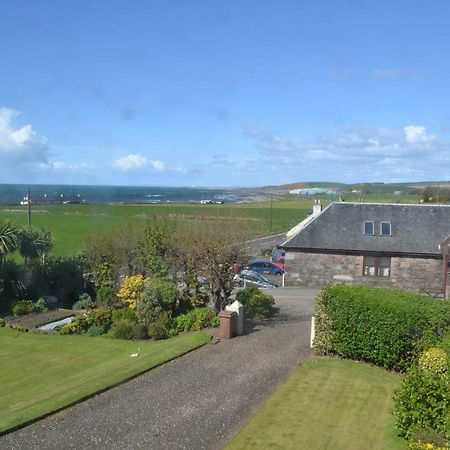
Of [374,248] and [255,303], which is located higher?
[374,248]

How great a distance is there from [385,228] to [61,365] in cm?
2202

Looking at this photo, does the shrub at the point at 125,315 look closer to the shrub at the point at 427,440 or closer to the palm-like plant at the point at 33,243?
the palm-like plant at the point at 33,243

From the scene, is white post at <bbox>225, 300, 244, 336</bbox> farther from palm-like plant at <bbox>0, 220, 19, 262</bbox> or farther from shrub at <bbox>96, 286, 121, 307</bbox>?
palm-like plant at <bbox>0, 220, 19, 262</bbox>

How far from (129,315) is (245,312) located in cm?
536

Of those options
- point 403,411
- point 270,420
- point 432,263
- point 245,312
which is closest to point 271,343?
point 245,312

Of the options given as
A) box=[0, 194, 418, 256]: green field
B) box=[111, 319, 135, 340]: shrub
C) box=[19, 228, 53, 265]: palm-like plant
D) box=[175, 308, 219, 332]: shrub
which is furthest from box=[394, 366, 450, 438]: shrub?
box=[19, 228, 53, 265]: palm-like plant

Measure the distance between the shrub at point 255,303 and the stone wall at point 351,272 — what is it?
923 cm

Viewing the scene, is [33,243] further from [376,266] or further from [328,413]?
[328,413]

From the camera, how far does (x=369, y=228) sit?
33.3 metres

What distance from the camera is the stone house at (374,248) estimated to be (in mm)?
31688

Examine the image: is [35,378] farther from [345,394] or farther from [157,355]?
[345,394]

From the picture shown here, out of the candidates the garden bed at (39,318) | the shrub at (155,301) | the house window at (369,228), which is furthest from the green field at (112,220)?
the garden bed at (39,318)

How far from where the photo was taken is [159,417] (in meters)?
12.6

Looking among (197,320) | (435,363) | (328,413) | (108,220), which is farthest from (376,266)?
(108,220)
